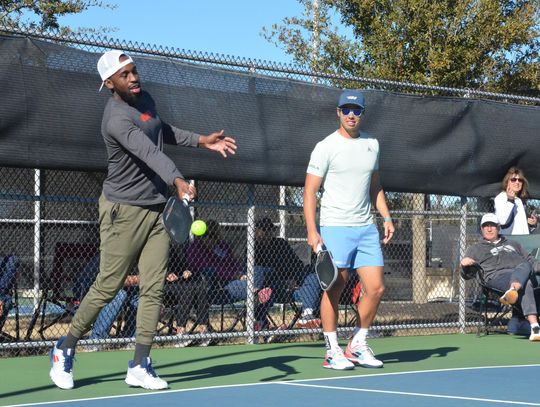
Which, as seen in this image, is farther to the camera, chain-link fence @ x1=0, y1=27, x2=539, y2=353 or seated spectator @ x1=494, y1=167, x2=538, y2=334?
seated spectator @ x1=494, y1=167, x2=538, y2=334

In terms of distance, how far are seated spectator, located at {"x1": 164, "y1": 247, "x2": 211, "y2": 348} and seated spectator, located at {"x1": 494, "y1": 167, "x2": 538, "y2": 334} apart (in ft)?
11.6

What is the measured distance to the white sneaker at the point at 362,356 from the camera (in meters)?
8.50

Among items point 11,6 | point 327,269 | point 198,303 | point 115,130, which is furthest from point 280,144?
point 11,6

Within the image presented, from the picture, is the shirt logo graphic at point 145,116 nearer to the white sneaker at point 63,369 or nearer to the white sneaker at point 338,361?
the white sneaker at point 63,369

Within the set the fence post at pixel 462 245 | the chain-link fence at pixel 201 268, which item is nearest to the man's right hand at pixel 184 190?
the chain-link fence at pixel 201 268

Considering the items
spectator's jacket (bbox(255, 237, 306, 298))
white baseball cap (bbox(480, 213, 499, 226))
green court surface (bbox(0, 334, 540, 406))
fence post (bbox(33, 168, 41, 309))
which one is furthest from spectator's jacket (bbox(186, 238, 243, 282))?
white baseball cap (bbox(480, 213, 499, 226))

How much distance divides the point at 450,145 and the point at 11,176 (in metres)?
4.55

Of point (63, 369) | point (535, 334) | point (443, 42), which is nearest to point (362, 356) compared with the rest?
point (63, 369)

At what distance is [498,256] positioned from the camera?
11.6 meters

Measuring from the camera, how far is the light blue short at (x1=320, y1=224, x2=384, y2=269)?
839 cm

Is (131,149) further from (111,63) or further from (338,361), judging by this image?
(338,361)

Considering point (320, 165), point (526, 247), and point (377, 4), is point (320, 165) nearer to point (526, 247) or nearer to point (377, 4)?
point (526, 247)

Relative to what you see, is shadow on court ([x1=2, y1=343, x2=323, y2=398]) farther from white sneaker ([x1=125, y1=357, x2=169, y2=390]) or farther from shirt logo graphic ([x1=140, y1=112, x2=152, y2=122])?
shirt logo graphic ([x1=140, y1=112, x2=152, y2=122])

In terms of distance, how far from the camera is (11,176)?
11008 millimetres
